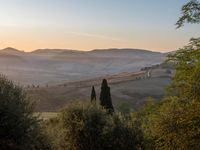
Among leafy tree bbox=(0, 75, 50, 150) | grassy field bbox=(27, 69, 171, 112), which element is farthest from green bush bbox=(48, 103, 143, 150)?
grassy field bbox=(27, 69, 171, 112)

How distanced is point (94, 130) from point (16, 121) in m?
15.8

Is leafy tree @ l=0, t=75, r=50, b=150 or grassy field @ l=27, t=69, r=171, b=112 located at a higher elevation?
leafy tree @ l=0, t=75, r=50, b=150

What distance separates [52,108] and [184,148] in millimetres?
115944

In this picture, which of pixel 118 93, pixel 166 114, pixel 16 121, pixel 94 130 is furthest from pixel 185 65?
pixel 118 93

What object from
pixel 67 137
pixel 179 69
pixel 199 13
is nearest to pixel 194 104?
pixel 179 69

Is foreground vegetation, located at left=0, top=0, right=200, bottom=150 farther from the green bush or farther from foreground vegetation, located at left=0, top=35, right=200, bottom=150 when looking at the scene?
the green bush

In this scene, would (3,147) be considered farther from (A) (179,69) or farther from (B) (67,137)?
(B) (67,137)

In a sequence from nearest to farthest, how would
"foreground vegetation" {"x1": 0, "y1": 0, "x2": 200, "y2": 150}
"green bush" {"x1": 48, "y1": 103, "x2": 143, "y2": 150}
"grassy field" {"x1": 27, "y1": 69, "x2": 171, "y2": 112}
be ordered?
"foreground vegetation" {"x1": 0, "y1": 0, "x2": 200, "y2": 150} → "green bush" {"x1": 48, "y1": 103, "x2": 143, "y2": 150} → "grassy field" {"x1": 27, "y1": 69, "x2": 171, "y2": 112}

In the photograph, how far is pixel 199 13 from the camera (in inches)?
773

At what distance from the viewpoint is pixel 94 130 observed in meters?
34.9

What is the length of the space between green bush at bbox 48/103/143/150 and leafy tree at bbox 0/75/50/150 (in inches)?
494

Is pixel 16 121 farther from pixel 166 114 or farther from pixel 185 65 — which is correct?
pixel 185 65

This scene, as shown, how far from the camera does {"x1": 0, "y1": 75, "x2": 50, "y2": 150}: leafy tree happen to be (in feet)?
63.8

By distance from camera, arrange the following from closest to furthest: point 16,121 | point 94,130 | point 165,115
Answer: point 16,121 < point 165,115 < point 94,130
